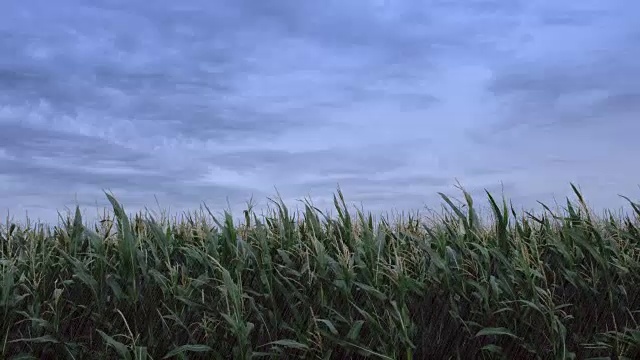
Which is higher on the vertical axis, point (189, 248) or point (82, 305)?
point (189, 248)

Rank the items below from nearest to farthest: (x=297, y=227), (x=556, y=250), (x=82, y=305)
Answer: (x=82, y=305) < (x=556, y=250) < (x=297, y=227)

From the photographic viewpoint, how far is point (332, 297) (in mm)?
4473

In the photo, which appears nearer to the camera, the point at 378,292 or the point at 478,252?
the point at 378,292

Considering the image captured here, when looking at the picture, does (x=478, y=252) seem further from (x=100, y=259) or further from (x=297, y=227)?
(x=100, y=259)

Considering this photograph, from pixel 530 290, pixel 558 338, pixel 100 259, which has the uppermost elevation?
pixel 100 259

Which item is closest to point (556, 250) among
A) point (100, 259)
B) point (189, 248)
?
point (189, 248)

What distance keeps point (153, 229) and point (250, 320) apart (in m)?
1.19

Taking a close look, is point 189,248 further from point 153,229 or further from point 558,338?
point 558,338

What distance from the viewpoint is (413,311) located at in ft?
14.3

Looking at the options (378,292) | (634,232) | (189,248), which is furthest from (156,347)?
(634,232)

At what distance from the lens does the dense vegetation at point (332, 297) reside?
418cm

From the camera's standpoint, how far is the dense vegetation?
→ 4184mm

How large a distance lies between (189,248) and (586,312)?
107 inches

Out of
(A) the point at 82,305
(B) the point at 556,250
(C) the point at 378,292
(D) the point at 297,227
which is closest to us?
(C) the point at 378,292
